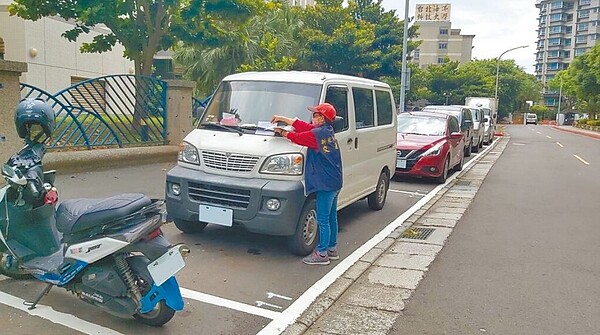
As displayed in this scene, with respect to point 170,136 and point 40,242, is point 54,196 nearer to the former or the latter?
point 40,242

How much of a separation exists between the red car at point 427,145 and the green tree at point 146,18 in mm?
5130

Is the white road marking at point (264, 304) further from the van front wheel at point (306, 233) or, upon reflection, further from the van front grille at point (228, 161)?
the van front grille at point (228, 161)

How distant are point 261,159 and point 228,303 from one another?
1630 mm

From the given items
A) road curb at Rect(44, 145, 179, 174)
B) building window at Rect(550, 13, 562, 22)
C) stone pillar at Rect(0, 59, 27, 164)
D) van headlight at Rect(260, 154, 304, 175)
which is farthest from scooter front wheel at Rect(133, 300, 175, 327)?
building window at Rect(550, 13, 562, 22)

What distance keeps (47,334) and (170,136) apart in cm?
840

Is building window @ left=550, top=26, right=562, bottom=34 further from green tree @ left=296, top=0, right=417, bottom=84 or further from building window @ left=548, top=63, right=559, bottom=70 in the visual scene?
green tree @ left=296, top=0, right=417, bottom=84

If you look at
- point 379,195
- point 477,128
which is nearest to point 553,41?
point 477,128

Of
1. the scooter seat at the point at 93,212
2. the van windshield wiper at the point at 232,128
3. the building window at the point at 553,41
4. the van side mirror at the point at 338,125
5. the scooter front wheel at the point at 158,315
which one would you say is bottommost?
the scooter front wheel at the point at 158,315

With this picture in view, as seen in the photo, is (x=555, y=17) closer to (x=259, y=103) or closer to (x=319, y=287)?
(x=259, y=103)

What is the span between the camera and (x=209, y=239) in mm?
6117

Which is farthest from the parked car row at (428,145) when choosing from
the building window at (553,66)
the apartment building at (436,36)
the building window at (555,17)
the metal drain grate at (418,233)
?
the building window at (555,17)

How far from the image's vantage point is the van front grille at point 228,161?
5426 millimetres

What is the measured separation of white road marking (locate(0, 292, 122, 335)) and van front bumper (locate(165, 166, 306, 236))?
6.17ft

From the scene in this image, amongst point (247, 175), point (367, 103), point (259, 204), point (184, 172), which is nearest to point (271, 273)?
point (259, 204)
